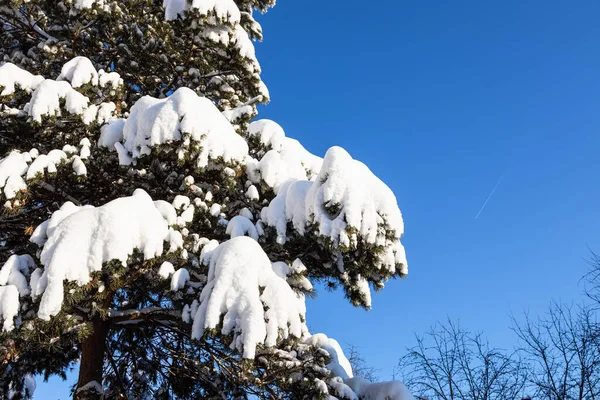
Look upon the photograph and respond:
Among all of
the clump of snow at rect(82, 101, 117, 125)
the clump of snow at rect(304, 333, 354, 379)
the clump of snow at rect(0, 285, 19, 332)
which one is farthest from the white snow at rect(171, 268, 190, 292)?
the clump of snow at rect(82, 101, 117, 125)

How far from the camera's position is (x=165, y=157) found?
537 centimetres

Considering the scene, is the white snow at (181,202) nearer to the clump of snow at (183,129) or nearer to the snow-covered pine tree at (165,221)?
the snow-covered pine tree at (165,221)

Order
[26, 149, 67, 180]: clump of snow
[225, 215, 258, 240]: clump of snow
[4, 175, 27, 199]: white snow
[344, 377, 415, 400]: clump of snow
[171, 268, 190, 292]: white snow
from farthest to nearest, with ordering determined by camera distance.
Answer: [225, 215, 258, 240]: clump of snow < [344, 377, 415, 400]: clump of snow < [26, 149, 67, 180]: clump of snow < [4, 175, 27, 199]: white snow < [171, 268, 190, 292]: white snow

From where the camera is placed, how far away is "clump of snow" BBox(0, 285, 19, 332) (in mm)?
3816

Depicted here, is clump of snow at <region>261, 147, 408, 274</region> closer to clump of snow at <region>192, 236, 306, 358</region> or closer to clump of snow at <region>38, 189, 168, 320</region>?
clump of snow at <region>192, 236, 306, 358</region>

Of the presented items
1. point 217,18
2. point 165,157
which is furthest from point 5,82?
point 217,18

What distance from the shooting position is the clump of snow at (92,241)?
3725mm

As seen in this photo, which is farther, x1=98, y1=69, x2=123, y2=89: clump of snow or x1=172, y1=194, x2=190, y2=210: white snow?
x1=98, y1=69, x2=123, y2=89: clump of snow

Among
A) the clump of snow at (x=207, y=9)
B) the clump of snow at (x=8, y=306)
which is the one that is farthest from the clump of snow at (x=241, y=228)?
the clump of snow at (x=207, y=9)

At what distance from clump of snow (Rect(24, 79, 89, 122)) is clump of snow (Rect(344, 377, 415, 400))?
4.66 m

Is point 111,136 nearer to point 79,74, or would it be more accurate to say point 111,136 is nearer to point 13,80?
point 79,74

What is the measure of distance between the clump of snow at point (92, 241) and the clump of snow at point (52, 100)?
181 centimetres

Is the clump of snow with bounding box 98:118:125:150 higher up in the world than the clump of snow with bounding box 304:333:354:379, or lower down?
higher up

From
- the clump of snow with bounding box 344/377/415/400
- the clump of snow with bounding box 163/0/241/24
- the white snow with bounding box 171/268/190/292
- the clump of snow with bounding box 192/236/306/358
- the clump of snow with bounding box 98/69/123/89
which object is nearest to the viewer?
the clump of snow with bounding box 192/236/306/358
